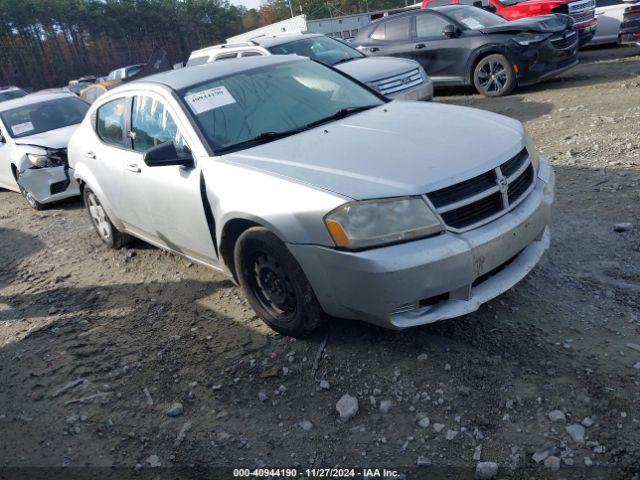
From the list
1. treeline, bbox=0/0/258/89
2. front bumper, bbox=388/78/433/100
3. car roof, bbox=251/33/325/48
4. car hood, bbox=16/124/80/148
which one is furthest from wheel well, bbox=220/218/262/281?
treeline, bbox=0/0/258/89

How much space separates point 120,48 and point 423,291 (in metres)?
57.4

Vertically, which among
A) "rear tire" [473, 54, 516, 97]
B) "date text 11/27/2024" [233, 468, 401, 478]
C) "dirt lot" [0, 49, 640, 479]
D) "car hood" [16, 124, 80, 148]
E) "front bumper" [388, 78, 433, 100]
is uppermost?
"car hood" [16, 124, 80, 148]

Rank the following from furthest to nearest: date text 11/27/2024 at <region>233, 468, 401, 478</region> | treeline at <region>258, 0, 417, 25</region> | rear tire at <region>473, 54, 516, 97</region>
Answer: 1. treeline at <region>258, 0, 417, 25</region>
2. rear tire at <region>473, 54, 516, 97</region>
3. date text 11/27/2024 at <region>233, 468, 401, 478</region>

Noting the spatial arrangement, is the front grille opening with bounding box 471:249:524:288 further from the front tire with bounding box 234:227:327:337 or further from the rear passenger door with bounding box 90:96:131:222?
the rear passenger door with bounding box 90:96:131:222

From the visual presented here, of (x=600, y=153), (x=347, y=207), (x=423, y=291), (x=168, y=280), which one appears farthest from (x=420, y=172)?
(x=600, y=153)

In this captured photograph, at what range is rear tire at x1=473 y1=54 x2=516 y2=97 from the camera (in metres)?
9.41

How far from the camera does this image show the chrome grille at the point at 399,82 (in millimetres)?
8016

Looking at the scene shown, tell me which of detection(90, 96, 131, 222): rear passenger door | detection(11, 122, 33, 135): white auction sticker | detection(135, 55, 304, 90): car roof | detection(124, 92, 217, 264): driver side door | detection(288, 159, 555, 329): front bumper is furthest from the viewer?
detection(11, 122, 33, 135): white auction sticker

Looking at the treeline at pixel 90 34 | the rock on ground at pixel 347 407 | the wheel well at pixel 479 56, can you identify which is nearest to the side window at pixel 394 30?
the wheel well at pixel 479 56

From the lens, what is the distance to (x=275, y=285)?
11.5ft

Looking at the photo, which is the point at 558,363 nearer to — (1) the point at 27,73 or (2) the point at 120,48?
(1) the point at 27,73

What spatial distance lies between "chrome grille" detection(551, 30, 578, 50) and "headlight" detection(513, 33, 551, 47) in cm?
19

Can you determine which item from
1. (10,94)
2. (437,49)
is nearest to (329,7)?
(10,94)

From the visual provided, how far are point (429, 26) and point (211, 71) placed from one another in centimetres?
724
